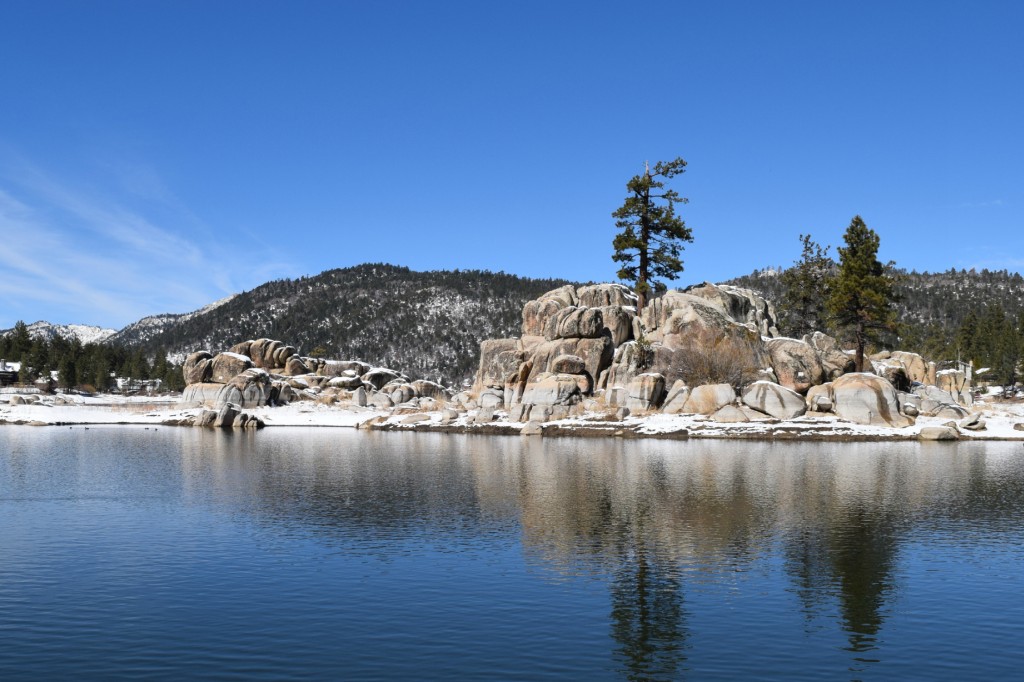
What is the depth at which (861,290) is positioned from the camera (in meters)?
93.0

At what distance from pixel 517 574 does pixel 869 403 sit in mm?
65092

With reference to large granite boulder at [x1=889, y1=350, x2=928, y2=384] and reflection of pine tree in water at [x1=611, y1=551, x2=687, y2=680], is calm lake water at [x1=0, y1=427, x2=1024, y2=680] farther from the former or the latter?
large granite boulder at [x1=889, y1=350, x2=928, y2=384]

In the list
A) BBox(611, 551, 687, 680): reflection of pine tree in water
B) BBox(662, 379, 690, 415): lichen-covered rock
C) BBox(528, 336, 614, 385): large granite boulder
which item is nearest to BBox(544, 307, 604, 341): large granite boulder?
BBox(528, 336, 614, 385): large granite boulder

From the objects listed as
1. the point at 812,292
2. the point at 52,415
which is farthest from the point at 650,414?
the point at 52,415

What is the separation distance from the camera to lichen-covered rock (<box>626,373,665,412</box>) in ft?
301

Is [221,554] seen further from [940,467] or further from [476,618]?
[940,467]

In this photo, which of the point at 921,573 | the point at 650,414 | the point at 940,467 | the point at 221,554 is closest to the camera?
the point at 921,573

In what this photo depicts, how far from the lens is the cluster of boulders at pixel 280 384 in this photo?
12388 cm

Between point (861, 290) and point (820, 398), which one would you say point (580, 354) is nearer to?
point (820, 398)

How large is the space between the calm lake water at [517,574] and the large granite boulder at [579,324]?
43648mm

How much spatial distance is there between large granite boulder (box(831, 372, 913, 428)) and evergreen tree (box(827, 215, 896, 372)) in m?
8.53

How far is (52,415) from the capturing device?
125500 mm

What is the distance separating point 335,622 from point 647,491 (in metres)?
27.0

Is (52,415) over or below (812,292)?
below
